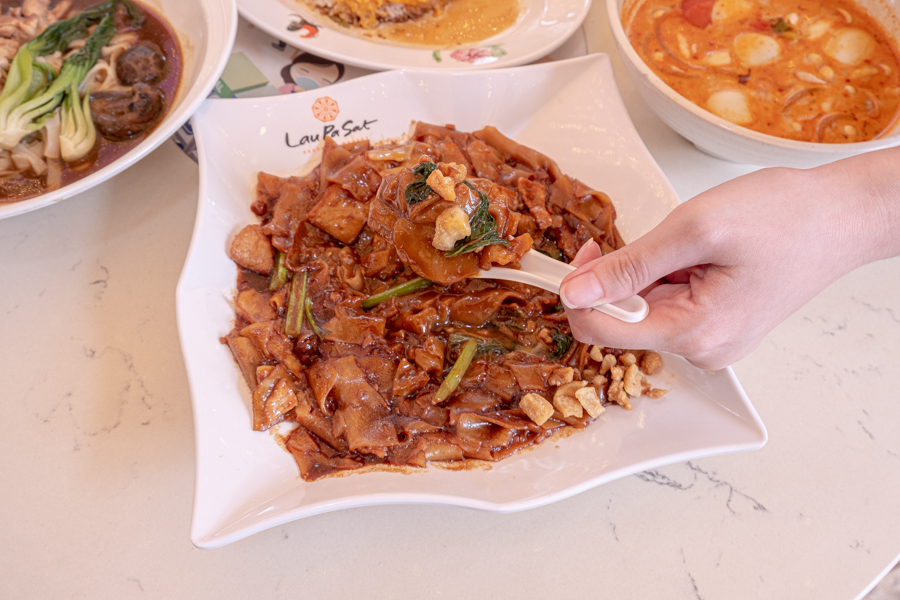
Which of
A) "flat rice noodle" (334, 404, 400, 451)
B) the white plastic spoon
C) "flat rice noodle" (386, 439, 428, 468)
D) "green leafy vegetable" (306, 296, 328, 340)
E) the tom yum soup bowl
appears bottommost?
"flat rice noodle" (386, 439, 428, 468)

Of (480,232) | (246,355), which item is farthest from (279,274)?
(480,232)

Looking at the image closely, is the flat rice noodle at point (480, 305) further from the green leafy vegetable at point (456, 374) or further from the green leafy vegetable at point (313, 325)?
the green leafy vegetable at point (313, 325)

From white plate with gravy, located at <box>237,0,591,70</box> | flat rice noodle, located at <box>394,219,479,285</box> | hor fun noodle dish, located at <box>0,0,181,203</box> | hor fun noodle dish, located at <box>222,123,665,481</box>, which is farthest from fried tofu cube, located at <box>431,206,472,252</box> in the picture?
hor fun noodle dish, located at <box>0,0,181,203</box>

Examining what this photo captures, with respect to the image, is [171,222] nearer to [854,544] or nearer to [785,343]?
[785,343]

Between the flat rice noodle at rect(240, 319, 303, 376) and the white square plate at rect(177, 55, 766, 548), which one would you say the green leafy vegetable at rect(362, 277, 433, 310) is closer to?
the flat rice noodle at rect(240, 319, 303, 376)

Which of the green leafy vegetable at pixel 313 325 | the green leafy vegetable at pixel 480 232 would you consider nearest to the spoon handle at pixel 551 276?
the green leafy vegetable at pixel 480 232
